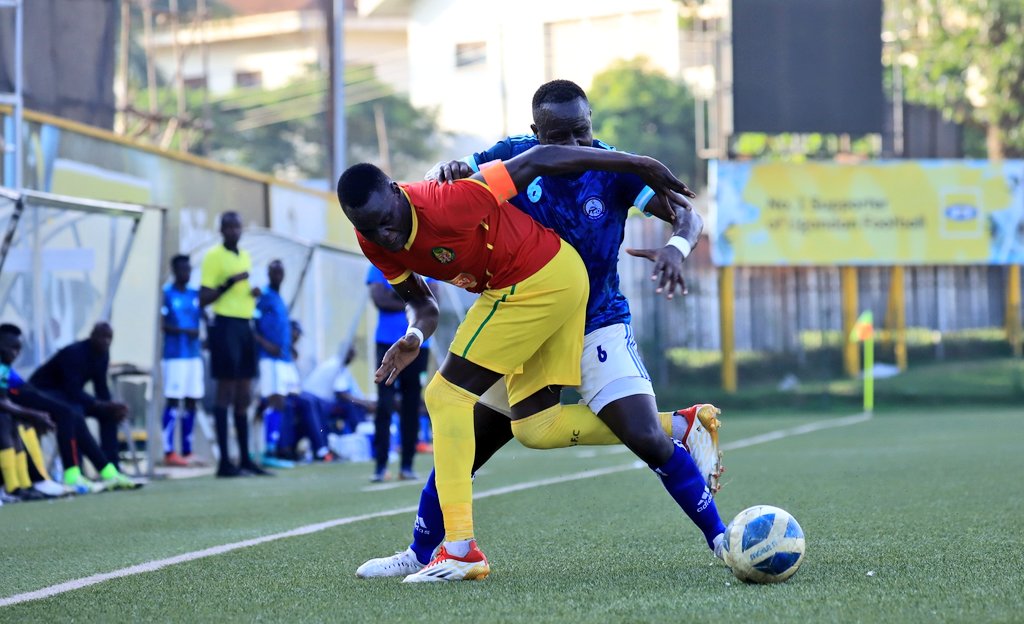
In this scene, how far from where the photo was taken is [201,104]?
52.6 metres

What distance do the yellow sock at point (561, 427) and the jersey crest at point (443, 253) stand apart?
2.28 ft

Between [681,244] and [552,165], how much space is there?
1.75 ft

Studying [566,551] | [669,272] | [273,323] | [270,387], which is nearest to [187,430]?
[270,387]

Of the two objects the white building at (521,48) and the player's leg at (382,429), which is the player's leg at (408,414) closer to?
the player's leg at (382,429)

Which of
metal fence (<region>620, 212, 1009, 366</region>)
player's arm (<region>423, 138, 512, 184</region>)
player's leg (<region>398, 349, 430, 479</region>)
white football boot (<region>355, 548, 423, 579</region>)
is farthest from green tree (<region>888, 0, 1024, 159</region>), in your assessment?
white football boot (<region>355, 548, 423, 579</region>)

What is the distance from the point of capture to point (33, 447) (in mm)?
10305

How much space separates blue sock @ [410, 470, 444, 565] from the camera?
17.0 ft

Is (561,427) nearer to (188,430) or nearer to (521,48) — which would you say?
(188,430)

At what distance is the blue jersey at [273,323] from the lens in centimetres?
1391

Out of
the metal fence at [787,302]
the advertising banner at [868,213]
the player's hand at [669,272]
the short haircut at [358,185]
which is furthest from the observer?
the metal fence at [787,302]

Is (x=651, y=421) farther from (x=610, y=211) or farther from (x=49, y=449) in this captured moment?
(x=49, y=449)

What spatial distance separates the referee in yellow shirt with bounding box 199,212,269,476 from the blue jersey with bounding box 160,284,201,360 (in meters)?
1.11

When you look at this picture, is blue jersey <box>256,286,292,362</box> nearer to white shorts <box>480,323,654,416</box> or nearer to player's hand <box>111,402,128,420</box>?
player's hand <box>111,402,128,420</box>

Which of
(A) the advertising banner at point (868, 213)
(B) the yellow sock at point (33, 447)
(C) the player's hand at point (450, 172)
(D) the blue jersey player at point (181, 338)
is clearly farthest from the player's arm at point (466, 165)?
(A) the advertising banner at point (868, 213)
